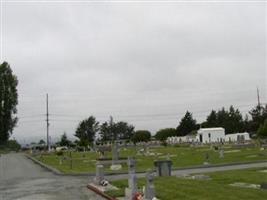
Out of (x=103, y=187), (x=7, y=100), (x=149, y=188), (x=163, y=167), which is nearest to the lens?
(x=149, y=188)

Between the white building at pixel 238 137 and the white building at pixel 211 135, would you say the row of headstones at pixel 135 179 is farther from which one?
the white building at pixel 211 135

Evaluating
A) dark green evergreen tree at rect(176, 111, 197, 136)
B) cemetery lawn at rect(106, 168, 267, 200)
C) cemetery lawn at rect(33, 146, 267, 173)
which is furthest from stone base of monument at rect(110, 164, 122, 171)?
dark green evergreen tree at rect(176, 111, 197, 136)

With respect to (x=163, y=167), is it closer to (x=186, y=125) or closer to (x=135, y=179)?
(x=135, y=179)

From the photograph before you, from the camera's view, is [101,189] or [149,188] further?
[101,189]

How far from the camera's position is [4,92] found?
100562 millimetres

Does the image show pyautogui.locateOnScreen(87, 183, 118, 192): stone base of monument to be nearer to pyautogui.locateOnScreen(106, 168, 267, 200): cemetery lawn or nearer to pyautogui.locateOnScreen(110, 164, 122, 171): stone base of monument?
pyautogui.locateOnScreen(106, 168, 267, 200): cemetery lawn

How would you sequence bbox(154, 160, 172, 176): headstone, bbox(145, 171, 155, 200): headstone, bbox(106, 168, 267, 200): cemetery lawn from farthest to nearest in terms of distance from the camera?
bbox(154, 160, 172, 176): headstone, bbox(106, 168, 267, 200): cemetery lawn, bbox(145, 171, 155, 200): headstone

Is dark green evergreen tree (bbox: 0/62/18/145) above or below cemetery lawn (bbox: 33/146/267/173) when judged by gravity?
above

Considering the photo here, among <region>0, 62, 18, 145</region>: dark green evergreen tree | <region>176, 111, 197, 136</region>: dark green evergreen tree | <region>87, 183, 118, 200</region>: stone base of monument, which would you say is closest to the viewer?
<region>87, 183, 118, 200</region>: stone base of monument

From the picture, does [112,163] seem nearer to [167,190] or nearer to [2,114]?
[167,190]

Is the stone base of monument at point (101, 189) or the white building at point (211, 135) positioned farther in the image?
the white building at point (211, 135)

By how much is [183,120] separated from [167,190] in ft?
436

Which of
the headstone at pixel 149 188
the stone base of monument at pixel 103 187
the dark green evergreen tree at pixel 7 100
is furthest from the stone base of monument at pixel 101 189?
the dark green evergreen tree at pixel 7 100

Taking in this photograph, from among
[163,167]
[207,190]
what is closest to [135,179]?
[207,190]
